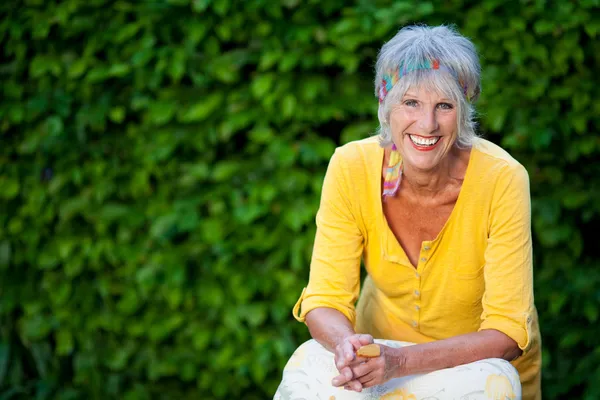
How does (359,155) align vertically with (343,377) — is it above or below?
above

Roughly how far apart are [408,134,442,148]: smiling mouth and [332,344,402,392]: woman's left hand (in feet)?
2.14

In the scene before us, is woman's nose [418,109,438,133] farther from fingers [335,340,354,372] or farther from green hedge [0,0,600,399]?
Answer: green hedge [0,0,600,399]

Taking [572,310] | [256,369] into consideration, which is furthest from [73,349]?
[572,310]

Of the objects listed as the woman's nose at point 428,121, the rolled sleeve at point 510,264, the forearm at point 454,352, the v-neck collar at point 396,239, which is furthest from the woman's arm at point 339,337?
→ the woman's nose at point 428,121

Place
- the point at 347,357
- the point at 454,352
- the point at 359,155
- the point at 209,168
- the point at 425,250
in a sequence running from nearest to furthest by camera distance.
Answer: the point at 347,357, the point at 454,352, the point at 425,250, the point at 359,155, the point at 209,168

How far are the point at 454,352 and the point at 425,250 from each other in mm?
383

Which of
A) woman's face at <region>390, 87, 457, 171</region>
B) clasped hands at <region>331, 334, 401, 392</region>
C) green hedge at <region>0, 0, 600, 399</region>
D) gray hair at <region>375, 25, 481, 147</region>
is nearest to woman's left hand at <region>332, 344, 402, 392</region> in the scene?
clasped hands at <region>331, 334, 401, 392</region>

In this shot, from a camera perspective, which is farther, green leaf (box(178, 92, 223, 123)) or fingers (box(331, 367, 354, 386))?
green leaf (box(178, 92, 223, 123))

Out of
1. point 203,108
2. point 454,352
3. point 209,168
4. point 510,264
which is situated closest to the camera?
point 454,352

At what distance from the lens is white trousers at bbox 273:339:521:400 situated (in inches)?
92.8

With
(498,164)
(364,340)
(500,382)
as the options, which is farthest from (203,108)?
(500,382)

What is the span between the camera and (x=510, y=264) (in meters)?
2.55

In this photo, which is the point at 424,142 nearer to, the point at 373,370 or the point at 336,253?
the point at 336,253

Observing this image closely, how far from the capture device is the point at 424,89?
2512 mm
